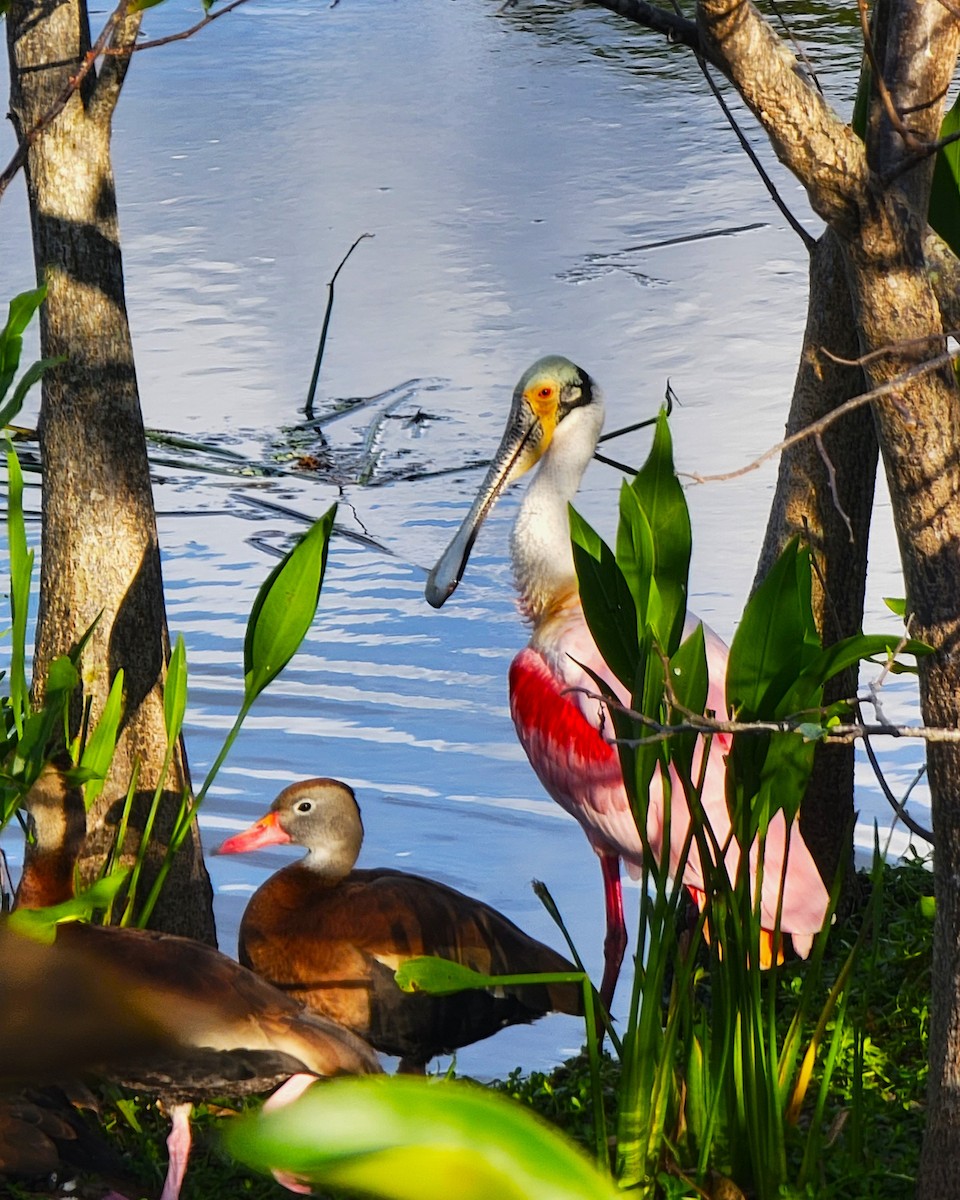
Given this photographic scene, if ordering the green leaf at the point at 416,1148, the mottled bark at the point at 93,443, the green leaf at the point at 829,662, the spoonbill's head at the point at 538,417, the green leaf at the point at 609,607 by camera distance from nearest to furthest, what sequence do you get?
the green leaf at the point at 416,1148, the green leaf at the point at 829,662, the green leaf at the point at 609,607, the mottled bark at the point at 93,443, the spoonbill's head at the point at 538,417

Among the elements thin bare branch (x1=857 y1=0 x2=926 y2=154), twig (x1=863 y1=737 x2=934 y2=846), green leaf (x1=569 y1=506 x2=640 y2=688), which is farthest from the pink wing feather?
thin bare branch (x1=857 y1=0 x2=926 y2=154)

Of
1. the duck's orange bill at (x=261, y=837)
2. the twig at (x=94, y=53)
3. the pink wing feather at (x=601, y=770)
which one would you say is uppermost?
the twig at (x=94, y=53)

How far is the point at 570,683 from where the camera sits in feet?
6.50

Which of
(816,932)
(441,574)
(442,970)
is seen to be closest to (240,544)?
(441,574)

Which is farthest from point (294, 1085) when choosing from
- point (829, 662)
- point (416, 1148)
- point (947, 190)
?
point (416, 1148)

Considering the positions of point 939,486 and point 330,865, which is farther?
point 330,865

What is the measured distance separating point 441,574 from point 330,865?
0.55 meters

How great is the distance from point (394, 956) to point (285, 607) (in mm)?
429

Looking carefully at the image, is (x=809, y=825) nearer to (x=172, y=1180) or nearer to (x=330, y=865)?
(x=330, y=865)

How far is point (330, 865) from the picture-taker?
2.02 metres

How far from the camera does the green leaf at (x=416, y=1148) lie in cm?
18

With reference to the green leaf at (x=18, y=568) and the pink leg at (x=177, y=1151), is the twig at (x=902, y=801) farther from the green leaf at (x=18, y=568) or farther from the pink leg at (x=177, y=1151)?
the green leaf at (x=18, y=568)

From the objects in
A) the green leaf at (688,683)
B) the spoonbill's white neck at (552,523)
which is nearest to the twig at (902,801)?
the green leaf at (688,683)

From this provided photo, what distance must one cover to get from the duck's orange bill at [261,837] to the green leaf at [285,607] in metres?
0.36
